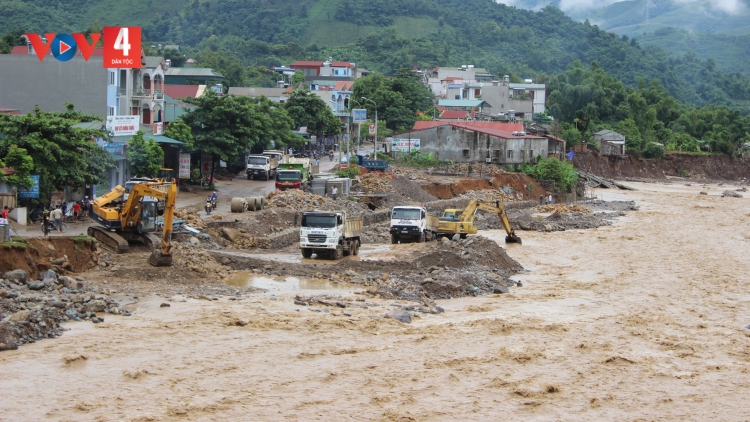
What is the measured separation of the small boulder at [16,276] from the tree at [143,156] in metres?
23.9

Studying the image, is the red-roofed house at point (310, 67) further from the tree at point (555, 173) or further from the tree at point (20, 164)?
the tree at point (20, 164)

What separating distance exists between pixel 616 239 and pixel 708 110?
349ft

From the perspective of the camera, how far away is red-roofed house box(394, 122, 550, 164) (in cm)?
8462

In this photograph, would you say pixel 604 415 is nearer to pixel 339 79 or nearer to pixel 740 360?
pixel 740 360

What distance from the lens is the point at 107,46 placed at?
53.6m

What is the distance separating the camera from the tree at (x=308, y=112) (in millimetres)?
91250

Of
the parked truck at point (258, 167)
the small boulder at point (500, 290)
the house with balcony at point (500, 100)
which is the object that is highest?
the house with balcony at point (500, 100)

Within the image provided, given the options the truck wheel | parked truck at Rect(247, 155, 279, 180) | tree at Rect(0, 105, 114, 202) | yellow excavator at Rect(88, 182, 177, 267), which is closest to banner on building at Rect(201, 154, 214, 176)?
parked truck at Rect(247, 155, 279, 180)

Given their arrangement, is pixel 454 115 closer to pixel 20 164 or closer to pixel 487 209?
pixel 487 209

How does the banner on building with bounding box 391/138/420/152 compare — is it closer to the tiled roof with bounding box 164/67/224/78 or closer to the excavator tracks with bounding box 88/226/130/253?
the tiled roof with bounding box 164/67/224/78

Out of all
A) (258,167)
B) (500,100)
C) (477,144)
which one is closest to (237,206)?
(258,167)

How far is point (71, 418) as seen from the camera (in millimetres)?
16812

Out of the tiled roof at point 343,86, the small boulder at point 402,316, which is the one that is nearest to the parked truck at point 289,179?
the small boulder at point 402,316

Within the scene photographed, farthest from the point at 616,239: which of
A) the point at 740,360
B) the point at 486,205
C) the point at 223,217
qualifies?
→ the point at 740,360
